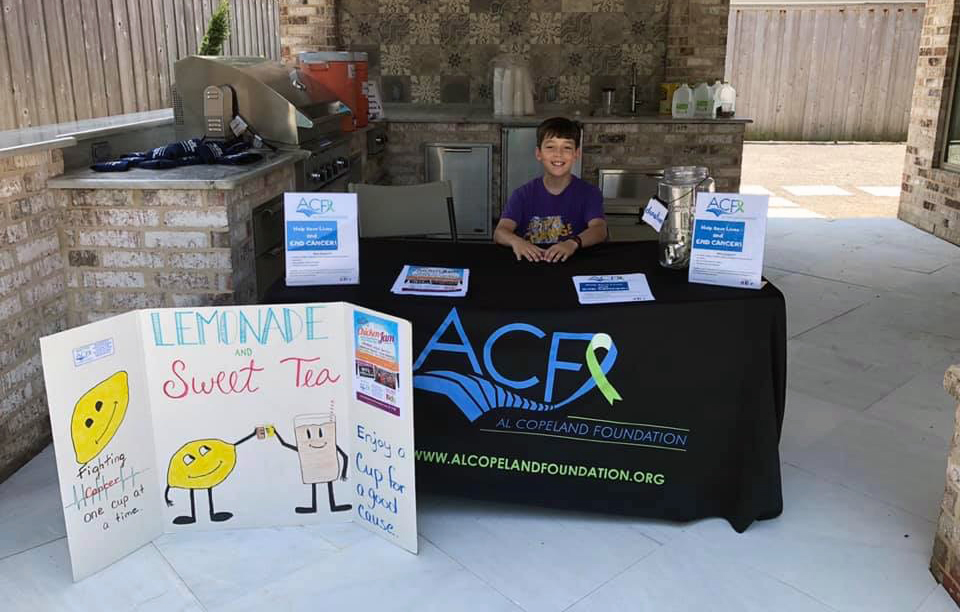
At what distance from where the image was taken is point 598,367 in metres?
2.28

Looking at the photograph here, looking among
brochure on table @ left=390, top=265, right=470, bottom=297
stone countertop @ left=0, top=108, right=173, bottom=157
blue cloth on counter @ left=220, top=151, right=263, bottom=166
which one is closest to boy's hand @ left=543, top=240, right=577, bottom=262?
brochure on table @ left=390, top=265, right=470, bottom=297

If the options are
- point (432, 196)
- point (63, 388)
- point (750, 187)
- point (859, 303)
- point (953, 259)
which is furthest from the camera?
point (750, 187)

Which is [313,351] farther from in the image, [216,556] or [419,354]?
[216,556]

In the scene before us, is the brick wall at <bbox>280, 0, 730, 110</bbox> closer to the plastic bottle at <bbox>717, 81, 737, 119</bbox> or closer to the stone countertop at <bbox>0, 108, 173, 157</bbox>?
the plastic bottle at <bbox>717, 81, 737, 119</bbox>

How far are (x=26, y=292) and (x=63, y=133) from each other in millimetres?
634

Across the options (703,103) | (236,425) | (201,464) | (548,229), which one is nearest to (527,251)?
(548,229)

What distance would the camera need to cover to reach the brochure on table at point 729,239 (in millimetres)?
2268

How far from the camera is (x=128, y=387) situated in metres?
2.19

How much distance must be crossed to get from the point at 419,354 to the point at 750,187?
6.54m

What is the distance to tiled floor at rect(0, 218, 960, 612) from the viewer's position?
82.4 inches

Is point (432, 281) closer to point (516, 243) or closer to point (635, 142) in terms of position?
point (516, 243)

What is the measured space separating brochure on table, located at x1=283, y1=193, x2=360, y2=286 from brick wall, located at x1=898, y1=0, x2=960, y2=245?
518 centimetres

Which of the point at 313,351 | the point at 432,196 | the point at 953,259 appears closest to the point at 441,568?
the point at 313,351

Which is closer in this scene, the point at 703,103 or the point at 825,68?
the point at 703,103
